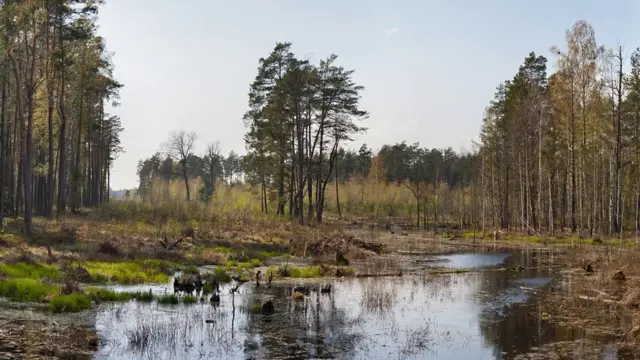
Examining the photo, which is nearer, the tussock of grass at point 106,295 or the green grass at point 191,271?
the tussock of grass at point 106,295

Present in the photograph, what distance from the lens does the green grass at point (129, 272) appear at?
19.2m

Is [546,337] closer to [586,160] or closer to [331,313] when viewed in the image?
[331,313]

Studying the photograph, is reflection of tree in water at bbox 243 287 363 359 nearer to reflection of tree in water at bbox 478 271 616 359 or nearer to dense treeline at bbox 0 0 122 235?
reflection of tree in water at bbox 478 271 616 359

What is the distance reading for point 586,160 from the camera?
44938mm

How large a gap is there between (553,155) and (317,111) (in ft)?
68.5

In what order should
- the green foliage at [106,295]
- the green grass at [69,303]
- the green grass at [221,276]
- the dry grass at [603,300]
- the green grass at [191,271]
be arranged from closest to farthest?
the green grass at [69,303] < the dry grass at [603,300] < the green foliage at [106,295] < the green grass at [221,276] < the green grass at [191,271]

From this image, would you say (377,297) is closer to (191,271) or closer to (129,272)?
(191,271)

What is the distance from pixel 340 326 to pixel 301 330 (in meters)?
1.13

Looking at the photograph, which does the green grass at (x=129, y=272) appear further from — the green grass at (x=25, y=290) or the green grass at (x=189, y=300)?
the green grass at (x=189, y=300)

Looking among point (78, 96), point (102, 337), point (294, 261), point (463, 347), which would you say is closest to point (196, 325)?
point (102, 337)

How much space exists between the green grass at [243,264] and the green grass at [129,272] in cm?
295

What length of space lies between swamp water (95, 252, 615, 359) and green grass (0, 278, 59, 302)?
181 centimetres

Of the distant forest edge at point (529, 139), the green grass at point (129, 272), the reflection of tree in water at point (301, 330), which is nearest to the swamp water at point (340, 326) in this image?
the reflection of tree in water at point (301, 330)

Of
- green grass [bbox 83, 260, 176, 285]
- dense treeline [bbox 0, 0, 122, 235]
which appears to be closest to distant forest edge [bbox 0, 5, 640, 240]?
dense treeline [bbox 0, 0, 122, 235]
